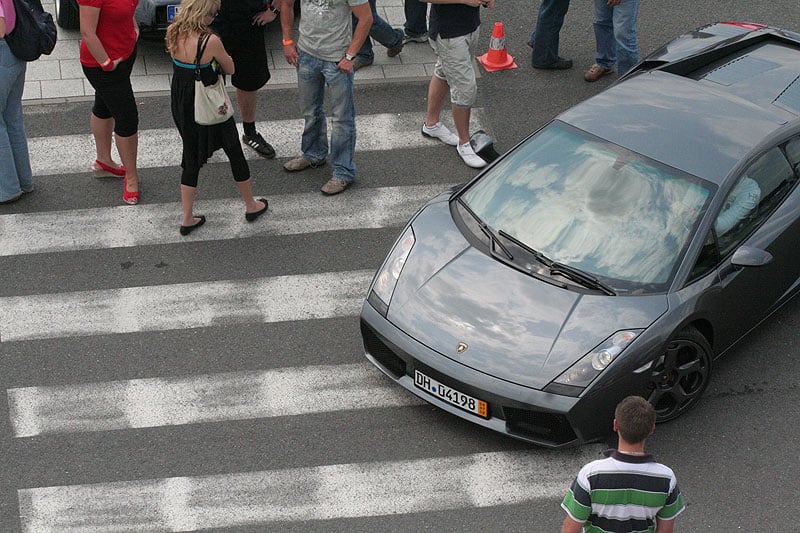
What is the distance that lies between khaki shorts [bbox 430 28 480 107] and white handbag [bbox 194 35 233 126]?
6.32 ft

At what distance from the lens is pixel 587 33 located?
1084cm

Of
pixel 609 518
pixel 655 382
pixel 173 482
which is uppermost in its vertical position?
pixel 609 518

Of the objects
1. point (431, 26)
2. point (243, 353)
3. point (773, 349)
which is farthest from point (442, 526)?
point (431, 26)

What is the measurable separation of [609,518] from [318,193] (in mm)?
4787

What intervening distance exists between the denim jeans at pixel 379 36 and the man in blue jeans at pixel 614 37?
5.95ft

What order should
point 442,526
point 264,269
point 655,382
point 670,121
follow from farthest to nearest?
point 264,269, point 670,121, point 655,382, point 442,526

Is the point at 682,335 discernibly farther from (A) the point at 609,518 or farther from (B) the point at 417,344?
(A) the point at 609,518

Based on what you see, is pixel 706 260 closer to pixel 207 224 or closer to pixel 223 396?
pixel 223 396

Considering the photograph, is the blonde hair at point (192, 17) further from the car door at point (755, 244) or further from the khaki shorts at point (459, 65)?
the car door at point (755, 244)

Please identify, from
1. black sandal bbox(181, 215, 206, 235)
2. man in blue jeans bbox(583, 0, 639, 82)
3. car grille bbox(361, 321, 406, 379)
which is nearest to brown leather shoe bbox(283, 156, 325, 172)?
black sandal bbox(181, 215, 206, 235)

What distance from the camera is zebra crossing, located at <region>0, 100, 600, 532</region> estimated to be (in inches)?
241

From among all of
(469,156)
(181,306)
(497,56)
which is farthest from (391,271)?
(497,56)

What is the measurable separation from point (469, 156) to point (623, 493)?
5002mm

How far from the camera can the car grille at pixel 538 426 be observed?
20.0 ft
